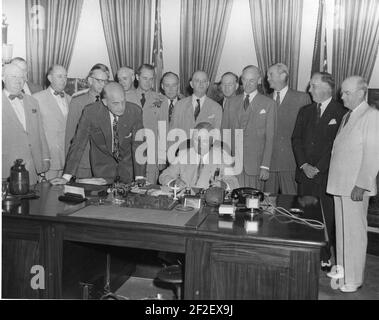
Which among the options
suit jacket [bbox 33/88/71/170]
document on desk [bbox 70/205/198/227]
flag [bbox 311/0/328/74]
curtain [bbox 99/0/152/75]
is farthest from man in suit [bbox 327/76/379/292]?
curtain [bbox 99/0/152/75]

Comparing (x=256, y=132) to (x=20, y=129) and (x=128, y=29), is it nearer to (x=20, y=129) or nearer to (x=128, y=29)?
(x=20, y=129)

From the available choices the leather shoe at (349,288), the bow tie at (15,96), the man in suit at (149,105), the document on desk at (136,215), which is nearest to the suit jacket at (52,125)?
the bow tie at (15,96)

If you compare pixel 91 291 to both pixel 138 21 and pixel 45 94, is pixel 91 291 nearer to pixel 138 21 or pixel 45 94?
pixel 45 94

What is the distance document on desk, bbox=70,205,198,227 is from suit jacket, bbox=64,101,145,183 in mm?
1067

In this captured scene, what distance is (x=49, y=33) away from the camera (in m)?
7.23

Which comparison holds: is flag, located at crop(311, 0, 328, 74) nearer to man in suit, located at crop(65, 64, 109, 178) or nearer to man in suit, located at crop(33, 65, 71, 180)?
man in suit, located at crop(65, 64, 109, 178)

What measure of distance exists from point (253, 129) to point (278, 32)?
7.68ft

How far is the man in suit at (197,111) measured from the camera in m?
4.77

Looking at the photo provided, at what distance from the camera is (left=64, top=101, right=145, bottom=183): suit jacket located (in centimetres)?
402

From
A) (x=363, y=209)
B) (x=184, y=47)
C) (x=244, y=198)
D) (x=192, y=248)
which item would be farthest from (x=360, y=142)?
(x=184, y=47)

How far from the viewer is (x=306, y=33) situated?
6137 millimetres

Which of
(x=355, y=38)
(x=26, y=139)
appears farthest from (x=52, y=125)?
Answer: (x=355, y=38)

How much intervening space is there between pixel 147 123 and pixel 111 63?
256cm
